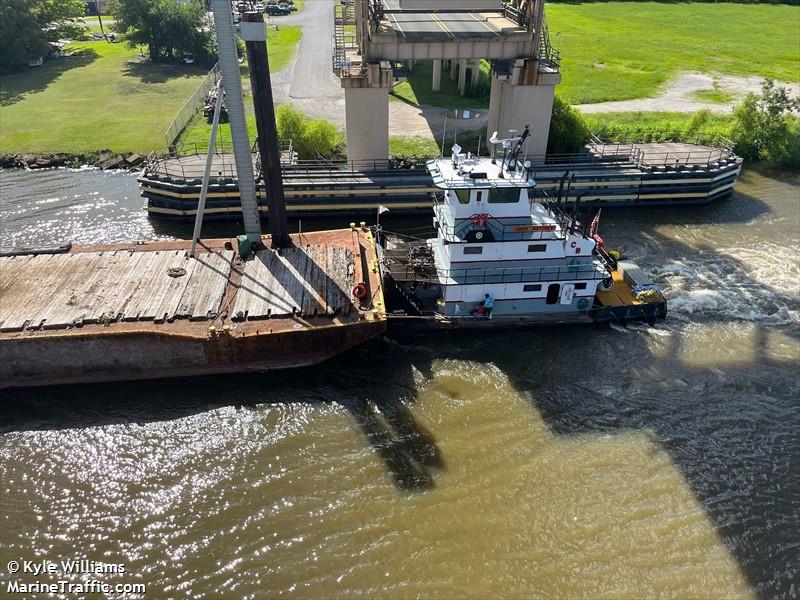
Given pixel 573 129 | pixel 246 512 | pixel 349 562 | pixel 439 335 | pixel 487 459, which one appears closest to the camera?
pixel 349 562

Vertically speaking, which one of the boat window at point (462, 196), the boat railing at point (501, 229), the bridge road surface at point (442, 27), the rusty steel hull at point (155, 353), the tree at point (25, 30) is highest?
the bridge road surface at point (442, 27)

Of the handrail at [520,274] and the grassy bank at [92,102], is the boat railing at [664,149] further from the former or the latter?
the grassy bank at [92,102]

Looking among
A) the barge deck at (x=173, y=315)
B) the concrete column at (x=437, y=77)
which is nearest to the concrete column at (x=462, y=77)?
the concrete column at (x=437, y=77)

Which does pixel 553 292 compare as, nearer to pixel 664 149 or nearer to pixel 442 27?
pixel 664 149

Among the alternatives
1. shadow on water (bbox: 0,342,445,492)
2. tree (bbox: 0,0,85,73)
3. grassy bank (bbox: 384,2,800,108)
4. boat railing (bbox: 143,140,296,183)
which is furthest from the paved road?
tree (bbox: 0,0,85,73)

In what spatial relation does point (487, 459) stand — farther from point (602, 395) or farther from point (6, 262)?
point (6, 262)

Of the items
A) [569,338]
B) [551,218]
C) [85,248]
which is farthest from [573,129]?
[85,248]

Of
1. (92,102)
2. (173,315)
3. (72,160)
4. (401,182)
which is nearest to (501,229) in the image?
(401,182)
